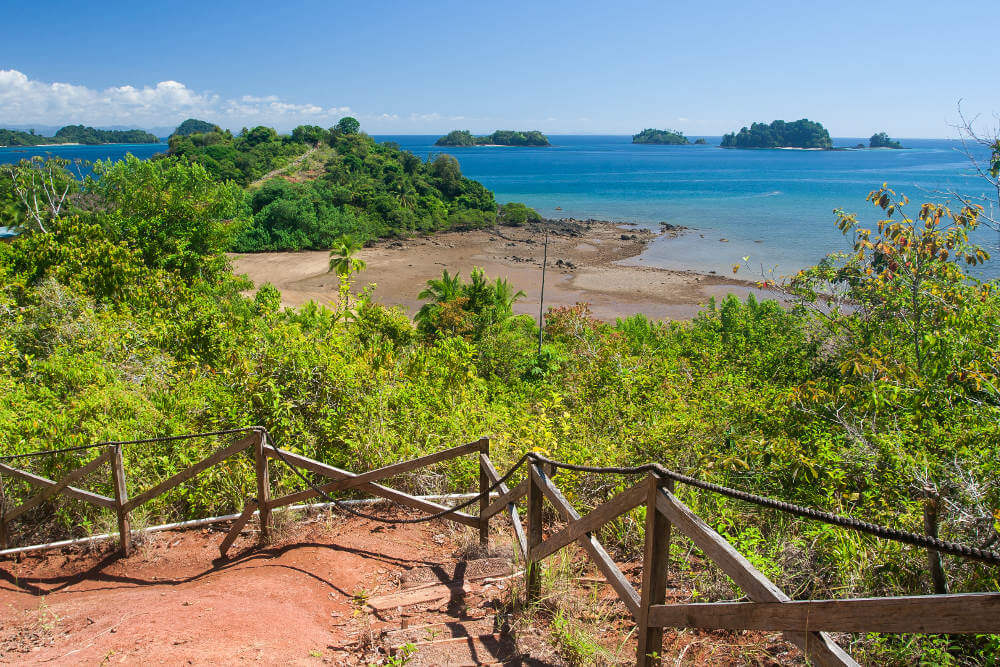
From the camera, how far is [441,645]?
393 centimetres

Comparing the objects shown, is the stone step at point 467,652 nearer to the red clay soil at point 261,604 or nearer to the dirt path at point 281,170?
the red clay soil at point 261,604

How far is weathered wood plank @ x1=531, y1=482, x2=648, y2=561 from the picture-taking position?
3.06m

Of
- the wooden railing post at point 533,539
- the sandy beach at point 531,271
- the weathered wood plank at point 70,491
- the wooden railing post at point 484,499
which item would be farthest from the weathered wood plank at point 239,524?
the sandy beach at point 531,271

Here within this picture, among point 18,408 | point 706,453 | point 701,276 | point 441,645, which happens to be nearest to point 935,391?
point 706,453

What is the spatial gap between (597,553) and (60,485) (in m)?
5.37

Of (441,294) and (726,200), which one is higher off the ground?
(726,200)

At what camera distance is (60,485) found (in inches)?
240

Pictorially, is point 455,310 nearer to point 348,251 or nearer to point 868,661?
point 348,251

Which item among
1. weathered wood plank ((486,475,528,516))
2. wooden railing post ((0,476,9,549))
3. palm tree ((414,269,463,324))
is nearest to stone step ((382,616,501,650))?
weathered wood plank ((486,475,528,516))

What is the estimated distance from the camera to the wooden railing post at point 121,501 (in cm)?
586

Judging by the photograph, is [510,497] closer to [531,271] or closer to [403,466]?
[403,466]

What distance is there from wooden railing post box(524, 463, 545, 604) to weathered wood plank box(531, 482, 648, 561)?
0.07 metres

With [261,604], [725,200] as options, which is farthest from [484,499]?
[725,200]

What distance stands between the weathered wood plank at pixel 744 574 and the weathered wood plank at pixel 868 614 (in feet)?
0.12
